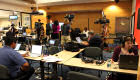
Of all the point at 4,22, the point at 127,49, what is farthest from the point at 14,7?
the point at 127,49

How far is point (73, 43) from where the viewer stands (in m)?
3.72

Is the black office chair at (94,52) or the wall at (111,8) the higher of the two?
the wall at (111,8)

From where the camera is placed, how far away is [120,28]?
8688mm

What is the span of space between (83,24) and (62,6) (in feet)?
7.25

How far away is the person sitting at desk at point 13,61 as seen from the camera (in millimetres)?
2158

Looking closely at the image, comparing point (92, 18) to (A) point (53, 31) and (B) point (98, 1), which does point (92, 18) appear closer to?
(B) point (98, 1)

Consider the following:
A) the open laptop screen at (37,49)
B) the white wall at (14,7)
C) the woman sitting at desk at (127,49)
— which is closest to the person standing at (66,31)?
the open laptop screen at (37,49)

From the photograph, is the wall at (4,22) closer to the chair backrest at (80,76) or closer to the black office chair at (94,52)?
the black office chair at (94,52)

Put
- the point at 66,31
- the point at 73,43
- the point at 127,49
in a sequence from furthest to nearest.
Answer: the point at 66,31 → the point at 73,43 → the point at 127,49

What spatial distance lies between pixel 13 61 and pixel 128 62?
1.99 meters

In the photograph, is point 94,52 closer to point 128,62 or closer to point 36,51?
point 128,62

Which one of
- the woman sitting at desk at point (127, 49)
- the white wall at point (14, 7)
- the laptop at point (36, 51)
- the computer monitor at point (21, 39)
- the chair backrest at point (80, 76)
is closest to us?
the chair backrest at point (80, 76)

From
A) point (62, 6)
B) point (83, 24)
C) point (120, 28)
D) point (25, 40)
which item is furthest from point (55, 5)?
point (120, 28)

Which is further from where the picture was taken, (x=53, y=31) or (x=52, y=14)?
(x=52, y=14)
